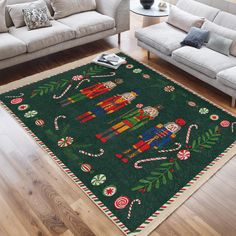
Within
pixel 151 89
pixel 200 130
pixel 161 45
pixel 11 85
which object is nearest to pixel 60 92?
pixel 11 85

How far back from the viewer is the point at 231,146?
346cm

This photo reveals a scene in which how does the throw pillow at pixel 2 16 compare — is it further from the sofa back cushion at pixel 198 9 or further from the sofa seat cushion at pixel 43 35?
the sofa back cushion at pixel 198 9

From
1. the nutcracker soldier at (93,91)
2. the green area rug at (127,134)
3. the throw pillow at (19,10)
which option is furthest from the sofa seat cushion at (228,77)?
the throw pillow at (19,10)

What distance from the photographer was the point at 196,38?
173 inches

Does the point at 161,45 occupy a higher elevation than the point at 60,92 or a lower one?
higher

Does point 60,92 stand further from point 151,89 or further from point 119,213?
point 119,213

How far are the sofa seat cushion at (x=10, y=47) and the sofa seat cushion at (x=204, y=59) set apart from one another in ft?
6.29

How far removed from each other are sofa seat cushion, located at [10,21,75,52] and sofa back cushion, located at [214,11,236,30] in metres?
1.94

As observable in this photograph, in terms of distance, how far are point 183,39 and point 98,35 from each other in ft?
4.07

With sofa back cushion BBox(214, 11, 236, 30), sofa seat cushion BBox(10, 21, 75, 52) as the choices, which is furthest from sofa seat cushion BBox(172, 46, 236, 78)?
sofa seat cushion BBox(10, 21, 75, 52)

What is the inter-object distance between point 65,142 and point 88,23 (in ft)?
6.73

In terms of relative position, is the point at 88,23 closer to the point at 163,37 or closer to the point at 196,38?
Result: the point at 163,37

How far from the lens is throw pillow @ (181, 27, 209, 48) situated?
4383 millimetres

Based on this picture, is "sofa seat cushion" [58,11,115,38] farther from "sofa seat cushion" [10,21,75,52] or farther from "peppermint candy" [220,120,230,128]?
"peppermint candy" [220,120,230,128]
